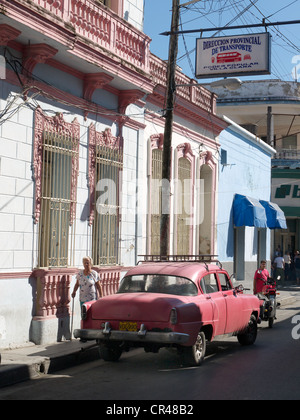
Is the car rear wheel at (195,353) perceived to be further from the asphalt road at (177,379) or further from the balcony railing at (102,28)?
the balcony railing at (102,28)

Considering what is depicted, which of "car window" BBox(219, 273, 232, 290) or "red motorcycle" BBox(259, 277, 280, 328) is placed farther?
"red motorcycle" BBox(259, 277, 280, 328)

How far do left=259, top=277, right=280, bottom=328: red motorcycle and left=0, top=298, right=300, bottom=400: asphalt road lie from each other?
3206 millimetres

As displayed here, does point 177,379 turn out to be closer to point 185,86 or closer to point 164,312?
point 164,312

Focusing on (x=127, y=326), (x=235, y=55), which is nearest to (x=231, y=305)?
(x=127, y=326)

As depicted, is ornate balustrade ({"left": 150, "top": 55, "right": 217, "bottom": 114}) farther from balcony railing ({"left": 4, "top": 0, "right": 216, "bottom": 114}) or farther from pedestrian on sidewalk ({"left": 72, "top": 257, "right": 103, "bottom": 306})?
pedestrian on sidewalk ({"left": 72, "top": 257, "right": 103, "bottom": 306})

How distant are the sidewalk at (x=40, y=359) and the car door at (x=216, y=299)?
218 centimetres

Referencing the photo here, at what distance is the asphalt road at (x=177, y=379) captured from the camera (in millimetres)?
7863

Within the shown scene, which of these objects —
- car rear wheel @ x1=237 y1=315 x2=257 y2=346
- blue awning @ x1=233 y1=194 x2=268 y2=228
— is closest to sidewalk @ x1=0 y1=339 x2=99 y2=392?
car rear wheel @ x1=237 y1=315 x2=257 y2=346

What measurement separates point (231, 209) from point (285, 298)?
12.4ft

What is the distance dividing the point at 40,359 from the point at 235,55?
29.7 ft

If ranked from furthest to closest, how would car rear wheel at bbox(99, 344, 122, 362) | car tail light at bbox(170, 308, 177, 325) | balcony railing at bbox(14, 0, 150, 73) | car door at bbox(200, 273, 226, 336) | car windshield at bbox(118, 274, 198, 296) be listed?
1. balcony railing at bbox(14, 0, 150, 73)
2. car door at bbox(200, 273, 226, 336)
3. car rear wheel at bbox(99, 344, 122, 362)
4. car windshield at bbox(118, 274, 198, 296)
5. car tail light at bbox(170, 308, 177, 325)

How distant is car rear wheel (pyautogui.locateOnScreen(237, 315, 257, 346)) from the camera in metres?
12.4
